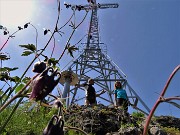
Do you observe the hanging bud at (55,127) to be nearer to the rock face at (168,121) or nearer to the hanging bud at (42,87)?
the hanging bud at (42,87)

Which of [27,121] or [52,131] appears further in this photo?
[27,121]

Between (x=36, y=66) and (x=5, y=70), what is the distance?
1106 millimetres

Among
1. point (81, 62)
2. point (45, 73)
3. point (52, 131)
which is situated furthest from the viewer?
point (81, 62)

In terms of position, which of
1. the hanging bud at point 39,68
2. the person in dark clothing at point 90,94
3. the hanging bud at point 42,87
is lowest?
the hanging bud at point 42,87

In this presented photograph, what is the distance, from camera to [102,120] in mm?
6719

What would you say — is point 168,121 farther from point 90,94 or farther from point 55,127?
point 55,127

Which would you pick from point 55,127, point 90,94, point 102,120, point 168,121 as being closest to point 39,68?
point 55,127

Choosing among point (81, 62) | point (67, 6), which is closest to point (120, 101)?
point (67, 6)

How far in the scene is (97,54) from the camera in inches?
632

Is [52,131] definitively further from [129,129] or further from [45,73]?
[129,129]

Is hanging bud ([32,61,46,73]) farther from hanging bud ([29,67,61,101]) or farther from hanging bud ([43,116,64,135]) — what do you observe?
hanging bud ([43,116,64,135])

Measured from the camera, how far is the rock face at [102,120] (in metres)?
6.10

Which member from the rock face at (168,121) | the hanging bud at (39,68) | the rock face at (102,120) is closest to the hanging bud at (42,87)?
the hanging bud at (39,68)

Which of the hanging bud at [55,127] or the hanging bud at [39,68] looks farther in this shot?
the hanging bud at [39,68]
